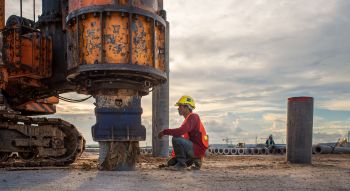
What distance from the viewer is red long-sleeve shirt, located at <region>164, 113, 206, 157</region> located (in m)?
10.1

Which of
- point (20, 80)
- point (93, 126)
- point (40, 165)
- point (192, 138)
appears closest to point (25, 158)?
point (40, 165)

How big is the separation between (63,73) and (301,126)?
7458 mm

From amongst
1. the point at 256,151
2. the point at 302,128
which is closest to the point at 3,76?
the point at 302,128

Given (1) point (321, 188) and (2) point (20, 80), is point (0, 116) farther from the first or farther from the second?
(1) point (321, 188)

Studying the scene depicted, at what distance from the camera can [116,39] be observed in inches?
374

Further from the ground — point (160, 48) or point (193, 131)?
point (160, 48)

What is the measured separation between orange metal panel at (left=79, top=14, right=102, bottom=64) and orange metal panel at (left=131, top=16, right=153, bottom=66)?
77 cm

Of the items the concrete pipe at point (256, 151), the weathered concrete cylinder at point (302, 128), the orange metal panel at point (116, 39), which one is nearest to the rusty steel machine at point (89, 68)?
the orange metal panel at point (116, 39)

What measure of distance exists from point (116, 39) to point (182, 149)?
10.00 ft

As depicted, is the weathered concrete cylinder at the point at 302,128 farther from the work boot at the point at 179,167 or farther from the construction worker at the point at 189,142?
the work boot at the point at 179,167

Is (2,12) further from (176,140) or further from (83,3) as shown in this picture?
(176,140)

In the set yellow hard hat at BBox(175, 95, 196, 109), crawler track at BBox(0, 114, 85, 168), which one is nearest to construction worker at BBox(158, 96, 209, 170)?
yellow hard hat at BBox(175, 95, 196, 109)

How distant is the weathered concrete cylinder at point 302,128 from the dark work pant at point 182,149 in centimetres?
469

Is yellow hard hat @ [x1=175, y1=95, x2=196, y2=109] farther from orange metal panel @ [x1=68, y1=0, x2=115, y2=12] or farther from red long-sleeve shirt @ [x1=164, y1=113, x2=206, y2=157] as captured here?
orange metal panel @ [x1=68, y1=0, x2=115, y2=12]
